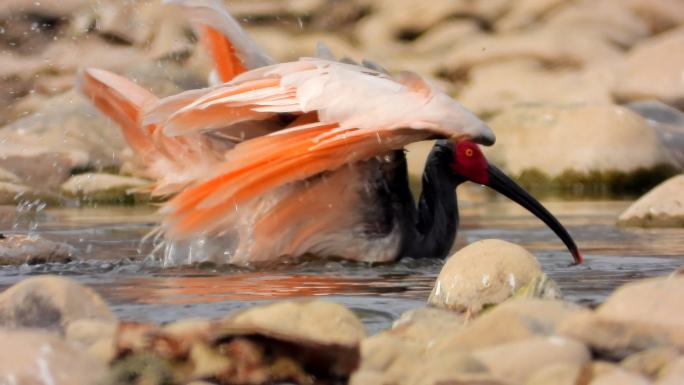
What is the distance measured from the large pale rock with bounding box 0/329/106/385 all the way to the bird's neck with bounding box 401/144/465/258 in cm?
348

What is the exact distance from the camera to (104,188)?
13180mm

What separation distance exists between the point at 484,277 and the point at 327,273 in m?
1.56

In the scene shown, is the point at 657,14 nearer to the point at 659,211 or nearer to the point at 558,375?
the point at 659,211

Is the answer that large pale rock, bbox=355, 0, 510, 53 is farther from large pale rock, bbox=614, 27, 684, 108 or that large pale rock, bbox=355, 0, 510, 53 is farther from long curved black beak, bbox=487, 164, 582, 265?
long curved black beak, bbox=487, 164, 582, 265

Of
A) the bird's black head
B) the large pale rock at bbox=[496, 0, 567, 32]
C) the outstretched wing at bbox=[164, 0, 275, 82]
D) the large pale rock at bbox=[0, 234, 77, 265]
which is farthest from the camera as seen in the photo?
the large pale rock at bbox=[496, 0, 567, 32]

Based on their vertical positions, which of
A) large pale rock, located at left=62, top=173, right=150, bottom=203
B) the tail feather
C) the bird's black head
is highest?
the tail feather

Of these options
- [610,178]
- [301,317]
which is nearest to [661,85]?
[610,178]

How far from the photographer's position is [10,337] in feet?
11.8

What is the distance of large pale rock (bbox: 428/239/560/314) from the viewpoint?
5047mm

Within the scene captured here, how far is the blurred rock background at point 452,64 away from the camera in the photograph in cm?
1408

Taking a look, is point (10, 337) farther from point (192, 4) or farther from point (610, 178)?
point (610, 178)

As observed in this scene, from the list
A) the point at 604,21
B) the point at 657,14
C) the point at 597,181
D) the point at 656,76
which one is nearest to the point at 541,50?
the point at 604,21

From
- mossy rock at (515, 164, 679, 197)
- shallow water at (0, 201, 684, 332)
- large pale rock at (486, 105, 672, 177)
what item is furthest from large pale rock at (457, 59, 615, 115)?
shallow water at (0, 201, 684, 332)

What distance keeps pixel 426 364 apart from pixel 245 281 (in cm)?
274
